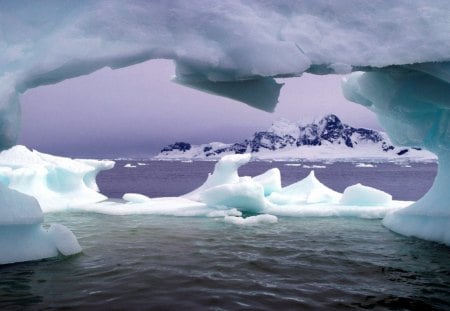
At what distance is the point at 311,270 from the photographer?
705cm

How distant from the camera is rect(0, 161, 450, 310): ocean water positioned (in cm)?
545

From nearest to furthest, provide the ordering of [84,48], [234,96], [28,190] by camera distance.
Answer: [84,48] → [234,96] → [28,190]

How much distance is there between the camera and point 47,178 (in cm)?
2042

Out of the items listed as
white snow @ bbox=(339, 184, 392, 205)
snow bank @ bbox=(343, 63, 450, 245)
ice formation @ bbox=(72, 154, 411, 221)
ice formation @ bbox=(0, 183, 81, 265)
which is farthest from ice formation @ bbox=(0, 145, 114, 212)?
snow bank @ bbox=(343, 63, 450, 245)

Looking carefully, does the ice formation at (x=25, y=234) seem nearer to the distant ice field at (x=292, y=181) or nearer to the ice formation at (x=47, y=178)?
the ice formation at (x=47, y=178)

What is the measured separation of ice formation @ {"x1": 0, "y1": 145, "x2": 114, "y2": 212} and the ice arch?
37.1 ft

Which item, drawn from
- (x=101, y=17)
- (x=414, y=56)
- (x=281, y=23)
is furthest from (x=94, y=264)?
(x=414, y=56)

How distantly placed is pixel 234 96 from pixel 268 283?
13.0ft

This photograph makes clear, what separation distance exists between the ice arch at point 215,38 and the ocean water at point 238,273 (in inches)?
117

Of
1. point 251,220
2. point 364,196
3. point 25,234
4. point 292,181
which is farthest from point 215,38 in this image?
point 292,181

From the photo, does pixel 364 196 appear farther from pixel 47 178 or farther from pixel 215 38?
pixel 47 178

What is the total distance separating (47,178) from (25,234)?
13.7 m

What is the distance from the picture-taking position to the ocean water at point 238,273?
17.9 feet

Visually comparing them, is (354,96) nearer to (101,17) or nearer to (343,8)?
(343,8)
